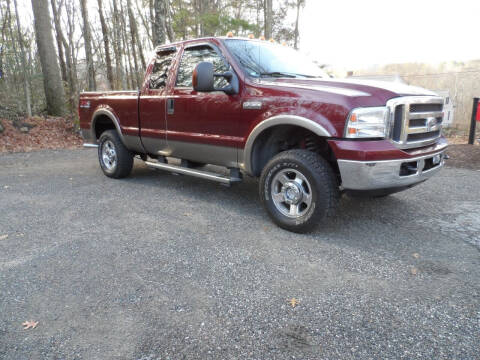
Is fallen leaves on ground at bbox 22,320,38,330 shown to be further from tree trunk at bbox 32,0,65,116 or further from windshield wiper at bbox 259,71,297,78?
tree trunk at bbox 32,0,65,116

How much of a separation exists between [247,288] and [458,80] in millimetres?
13029

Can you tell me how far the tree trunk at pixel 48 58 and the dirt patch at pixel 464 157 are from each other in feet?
39.0

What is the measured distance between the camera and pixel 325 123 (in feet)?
10.7

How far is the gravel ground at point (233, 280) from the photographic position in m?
2.04

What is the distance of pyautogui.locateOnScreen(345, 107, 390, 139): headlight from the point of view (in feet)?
10.2

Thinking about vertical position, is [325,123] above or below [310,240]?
above

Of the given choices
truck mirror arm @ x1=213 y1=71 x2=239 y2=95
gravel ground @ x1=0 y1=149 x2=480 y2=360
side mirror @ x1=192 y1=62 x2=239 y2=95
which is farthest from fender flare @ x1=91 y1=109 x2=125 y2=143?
truck mirror arm @ x1=213 y1=71 x2=239 y2=95

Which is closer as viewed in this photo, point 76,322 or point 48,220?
point 76,322

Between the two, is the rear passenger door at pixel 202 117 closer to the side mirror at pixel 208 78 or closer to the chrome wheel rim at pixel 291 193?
the side mirror at pixel 208 78

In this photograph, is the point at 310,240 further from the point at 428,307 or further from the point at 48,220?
the point at 48,220

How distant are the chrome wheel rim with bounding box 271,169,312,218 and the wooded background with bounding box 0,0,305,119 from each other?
317 cm

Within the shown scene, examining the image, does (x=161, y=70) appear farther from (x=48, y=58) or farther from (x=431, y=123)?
(x=48, y=58)

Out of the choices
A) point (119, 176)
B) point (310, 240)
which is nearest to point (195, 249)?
point (310, 240)

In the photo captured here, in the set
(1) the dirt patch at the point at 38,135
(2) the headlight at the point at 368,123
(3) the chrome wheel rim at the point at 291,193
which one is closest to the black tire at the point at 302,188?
(3) the chrome wheel rim at the point at 291,193
